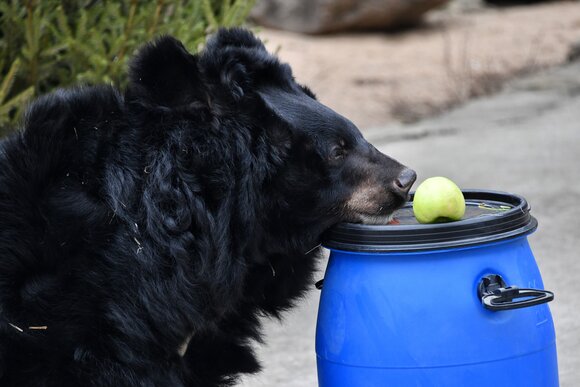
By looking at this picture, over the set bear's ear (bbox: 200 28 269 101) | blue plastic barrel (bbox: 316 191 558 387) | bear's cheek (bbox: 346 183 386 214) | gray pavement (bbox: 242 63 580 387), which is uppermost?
bear's ear (bbox: 200 28 269 101)

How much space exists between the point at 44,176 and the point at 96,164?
0.54 feet

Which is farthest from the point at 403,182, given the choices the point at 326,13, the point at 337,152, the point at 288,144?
the point at 326,13

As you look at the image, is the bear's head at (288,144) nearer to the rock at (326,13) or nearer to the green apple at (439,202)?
the green apple at (439,202)

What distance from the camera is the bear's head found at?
298 centimetres

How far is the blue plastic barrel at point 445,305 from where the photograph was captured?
279cm

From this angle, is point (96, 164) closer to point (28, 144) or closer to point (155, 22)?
point (28, 144)

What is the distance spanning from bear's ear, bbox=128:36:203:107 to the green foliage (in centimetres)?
125

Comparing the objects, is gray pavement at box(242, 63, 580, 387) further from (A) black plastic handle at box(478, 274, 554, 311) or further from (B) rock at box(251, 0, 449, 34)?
(B) rock at box(251, 0, 449, 34)

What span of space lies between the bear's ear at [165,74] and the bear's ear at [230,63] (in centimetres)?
10

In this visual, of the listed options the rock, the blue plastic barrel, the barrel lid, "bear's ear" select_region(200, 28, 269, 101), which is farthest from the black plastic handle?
the rock

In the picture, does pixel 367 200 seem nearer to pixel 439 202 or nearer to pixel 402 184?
pixel 402 184

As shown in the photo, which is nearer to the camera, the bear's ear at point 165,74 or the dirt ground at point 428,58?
the bear's ear at point 165,74

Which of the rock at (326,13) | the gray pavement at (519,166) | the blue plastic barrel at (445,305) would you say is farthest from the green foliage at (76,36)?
the rock at (326,13)

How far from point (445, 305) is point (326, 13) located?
9.36m
